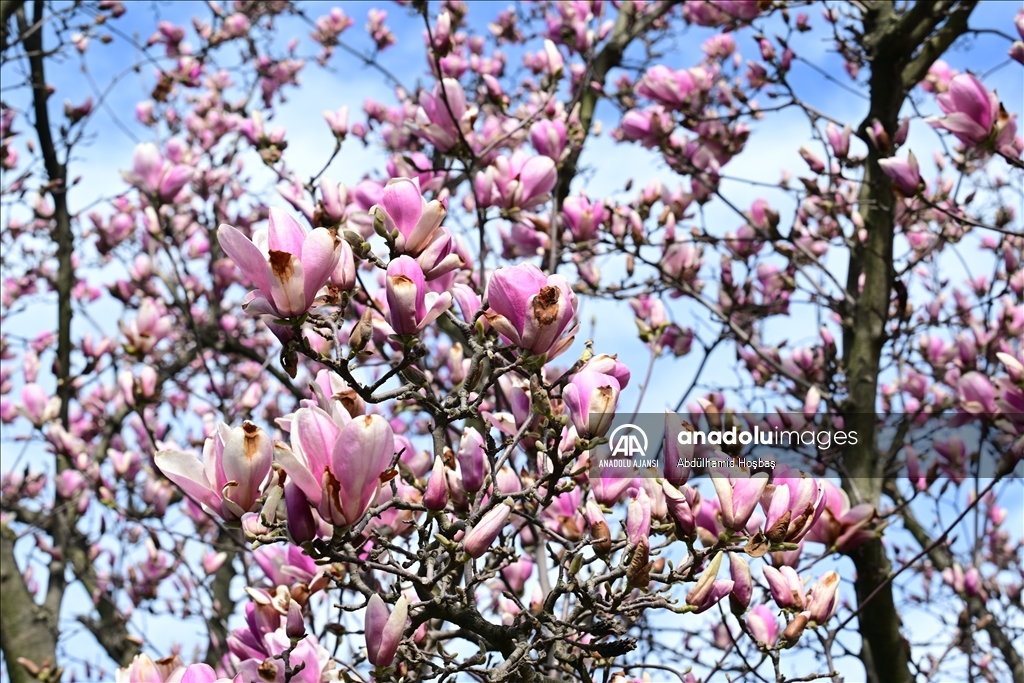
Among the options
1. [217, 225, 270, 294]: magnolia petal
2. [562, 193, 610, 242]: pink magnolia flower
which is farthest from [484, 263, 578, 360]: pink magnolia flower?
[562, 193, 610, 242]: pink magnolia flower

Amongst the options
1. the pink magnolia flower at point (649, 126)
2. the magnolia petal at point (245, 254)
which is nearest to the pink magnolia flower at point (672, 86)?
the pink magnolia flower at point (649, 126)

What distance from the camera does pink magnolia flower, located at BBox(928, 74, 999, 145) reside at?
7.13 feet

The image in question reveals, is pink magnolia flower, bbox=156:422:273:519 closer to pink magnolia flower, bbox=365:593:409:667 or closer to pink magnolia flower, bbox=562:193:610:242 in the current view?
pink magnolia flower, bbox=365:593:409:667

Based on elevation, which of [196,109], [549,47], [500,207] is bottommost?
[500,207]

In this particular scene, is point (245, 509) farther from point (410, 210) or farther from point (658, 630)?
point (658, 630)

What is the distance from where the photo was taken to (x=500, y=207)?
6.75 ft

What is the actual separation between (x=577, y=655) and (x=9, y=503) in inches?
159

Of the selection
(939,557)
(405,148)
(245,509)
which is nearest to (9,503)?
(405,148)

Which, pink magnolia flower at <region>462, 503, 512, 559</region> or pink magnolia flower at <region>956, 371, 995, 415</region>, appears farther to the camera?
pink magnolia flower at <region>956, 371, 995, 415</region>

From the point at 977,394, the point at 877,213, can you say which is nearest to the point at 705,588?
the point at 977,394

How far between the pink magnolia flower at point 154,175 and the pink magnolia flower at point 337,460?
214 centimetres

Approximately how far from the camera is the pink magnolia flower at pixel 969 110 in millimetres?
2172

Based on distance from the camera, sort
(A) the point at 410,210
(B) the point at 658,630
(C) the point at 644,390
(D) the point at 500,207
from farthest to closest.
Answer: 1. (B) the point at 658,630
2. (C) the point at 644,390
3. (D) the point at 500,207
4. (A) the point at 410,210

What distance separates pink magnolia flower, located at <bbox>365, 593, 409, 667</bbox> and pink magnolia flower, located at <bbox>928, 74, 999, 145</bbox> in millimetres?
1993
